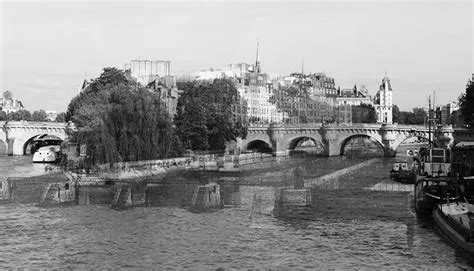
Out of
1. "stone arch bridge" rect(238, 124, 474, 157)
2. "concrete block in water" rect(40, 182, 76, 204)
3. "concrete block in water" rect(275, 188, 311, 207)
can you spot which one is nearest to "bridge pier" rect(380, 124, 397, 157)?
"stone arch bridge" rect(238, 124, 474, 157)

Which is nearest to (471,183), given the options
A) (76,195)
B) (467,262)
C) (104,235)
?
(467,262)

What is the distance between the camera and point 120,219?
43.3 meters

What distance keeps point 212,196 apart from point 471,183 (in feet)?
61.8

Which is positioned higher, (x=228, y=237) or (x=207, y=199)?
(x=207, y=199)

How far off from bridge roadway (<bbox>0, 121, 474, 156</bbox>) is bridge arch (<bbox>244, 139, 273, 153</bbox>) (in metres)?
1.32

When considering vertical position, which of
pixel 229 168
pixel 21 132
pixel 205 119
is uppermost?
pixel 205 119

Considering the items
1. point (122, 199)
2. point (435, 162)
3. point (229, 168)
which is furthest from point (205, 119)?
point (122, 199)

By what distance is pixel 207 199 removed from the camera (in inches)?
2000

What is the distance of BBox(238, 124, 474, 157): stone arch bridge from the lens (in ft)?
404

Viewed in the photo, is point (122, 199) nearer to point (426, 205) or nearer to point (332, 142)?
point (426, 205)

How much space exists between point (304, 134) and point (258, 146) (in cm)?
1463

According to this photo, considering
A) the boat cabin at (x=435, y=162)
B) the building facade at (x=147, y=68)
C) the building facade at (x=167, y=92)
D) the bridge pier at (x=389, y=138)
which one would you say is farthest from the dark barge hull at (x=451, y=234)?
the building facade at (x=147, y=68)

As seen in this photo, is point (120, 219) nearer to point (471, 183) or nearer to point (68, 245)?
point (68, 245)

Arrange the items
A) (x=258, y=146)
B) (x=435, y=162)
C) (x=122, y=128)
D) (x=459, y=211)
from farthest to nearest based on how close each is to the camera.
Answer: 1. (x=258, y=146)
2. (x=122, y=128)
3. (x=435, y=162)
4. (x=459, y=211)
